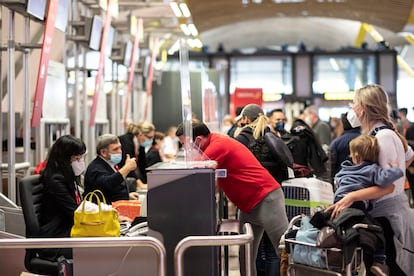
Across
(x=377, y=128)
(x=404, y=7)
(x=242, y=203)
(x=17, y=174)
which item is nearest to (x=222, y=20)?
(x=404, y=7)

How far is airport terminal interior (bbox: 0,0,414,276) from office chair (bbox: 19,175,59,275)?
0.01 meters

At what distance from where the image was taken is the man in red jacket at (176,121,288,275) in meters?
5.15

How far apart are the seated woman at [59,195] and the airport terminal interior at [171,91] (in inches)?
3.8

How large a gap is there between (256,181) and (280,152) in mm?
980

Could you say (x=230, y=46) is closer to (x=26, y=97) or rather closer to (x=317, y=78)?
(x=317, y=78)

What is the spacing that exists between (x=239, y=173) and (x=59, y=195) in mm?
1323

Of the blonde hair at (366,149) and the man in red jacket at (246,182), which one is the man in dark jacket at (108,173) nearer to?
the man in red jacket at (246,182)

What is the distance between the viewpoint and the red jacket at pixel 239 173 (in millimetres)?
5156

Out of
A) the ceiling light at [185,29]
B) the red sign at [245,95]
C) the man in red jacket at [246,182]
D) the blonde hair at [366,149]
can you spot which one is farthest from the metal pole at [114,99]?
the blonde hair at [366,149]

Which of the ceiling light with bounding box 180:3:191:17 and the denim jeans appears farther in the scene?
the ceiling light with bounding box 180:3:191:17

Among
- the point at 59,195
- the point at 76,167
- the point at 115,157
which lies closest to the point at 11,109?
the point at 115,157

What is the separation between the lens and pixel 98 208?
4078mm

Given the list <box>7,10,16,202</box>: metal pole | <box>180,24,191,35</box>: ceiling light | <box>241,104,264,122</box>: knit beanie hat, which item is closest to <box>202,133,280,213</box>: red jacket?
<box>241,104,264,122</box>: knit beanie hat

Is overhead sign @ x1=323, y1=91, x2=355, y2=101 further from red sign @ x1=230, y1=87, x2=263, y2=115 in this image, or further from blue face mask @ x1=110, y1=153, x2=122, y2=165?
blue face mask @ x1=110, y1=153, x2=122, y2=165
